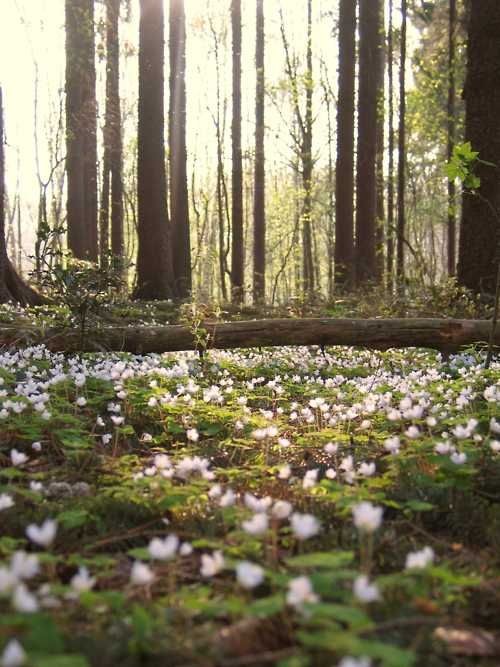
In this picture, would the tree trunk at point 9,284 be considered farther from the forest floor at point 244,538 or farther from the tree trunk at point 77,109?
the tree trunk at point 77,109

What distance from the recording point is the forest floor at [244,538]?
1.66 metres

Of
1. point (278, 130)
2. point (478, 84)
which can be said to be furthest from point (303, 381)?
point (278, 130)

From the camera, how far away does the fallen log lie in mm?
7105

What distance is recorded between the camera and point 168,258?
16094 millimetres

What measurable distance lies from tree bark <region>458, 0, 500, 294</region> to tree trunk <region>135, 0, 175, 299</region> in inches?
314

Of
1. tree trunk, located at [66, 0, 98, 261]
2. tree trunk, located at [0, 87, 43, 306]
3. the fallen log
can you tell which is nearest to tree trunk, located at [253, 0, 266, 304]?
tree trunk, located at [66, 0, 98, 261]

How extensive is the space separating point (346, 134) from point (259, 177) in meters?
7.48

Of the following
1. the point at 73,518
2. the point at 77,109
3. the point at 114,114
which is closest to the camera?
the point at 73,518

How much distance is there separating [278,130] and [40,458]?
27.2 metres

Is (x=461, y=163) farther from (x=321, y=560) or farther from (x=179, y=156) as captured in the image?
(x=179, y=156)

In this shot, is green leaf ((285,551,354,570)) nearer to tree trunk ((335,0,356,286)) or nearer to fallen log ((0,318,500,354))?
fallen log ((0,318,500,354))

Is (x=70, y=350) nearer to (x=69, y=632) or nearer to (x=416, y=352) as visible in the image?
(x=416, y=352)

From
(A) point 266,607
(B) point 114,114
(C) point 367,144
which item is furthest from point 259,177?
(A) point 266,607

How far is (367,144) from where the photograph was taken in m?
16.3
